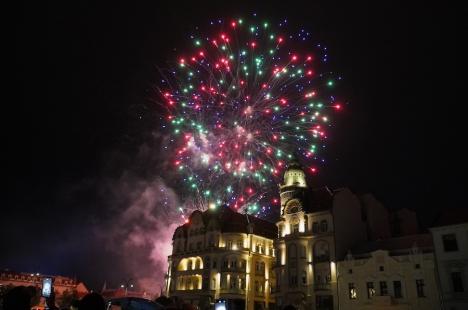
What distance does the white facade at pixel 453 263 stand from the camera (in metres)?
38.6

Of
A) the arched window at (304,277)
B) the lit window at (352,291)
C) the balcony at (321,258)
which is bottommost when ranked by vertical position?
the lit window at (352,291)

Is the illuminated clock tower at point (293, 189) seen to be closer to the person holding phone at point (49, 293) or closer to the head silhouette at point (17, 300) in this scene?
the person holding phone at point (49, 293)

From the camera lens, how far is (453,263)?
3972cm

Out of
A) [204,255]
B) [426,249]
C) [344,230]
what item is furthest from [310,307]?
[204,255]

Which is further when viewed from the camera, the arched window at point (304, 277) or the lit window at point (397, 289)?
the arched window at point (304, 277)

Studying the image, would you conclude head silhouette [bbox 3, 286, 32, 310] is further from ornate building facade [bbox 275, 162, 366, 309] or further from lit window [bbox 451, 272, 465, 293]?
ornate building facade [bbox 275, 162, 366, 309]

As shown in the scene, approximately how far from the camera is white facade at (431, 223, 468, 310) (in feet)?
127

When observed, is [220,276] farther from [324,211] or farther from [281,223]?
[324,211]

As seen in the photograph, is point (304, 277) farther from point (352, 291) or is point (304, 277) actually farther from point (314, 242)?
point (352, 291)

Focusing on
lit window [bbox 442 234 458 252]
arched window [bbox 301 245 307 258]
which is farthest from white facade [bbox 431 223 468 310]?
arched window [bbox 301 245 307 258]

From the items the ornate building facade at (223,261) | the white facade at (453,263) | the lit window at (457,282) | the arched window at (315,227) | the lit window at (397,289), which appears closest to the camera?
the white facade at (453,263)

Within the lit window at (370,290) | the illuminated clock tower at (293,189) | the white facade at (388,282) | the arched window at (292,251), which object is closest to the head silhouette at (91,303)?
the white facade at (388,282)

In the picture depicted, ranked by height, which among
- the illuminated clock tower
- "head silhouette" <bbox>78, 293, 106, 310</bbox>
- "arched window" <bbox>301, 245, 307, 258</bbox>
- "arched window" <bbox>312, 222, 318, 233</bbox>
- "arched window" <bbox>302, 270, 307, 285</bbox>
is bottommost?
"head silhouette" <bbox>78, 293, 106, 310</bbox>

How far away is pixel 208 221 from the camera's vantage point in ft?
238
